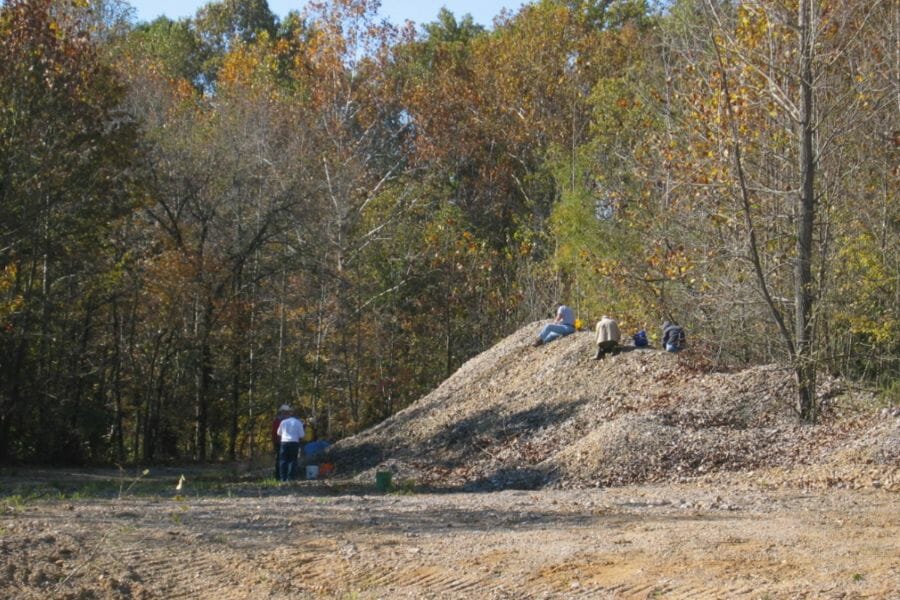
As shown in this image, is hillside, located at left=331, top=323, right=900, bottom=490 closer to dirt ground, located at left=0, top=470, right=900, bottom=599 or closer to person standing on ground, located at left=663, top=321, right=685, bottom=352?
person standing on ground, located at left=663, top=321, right=685, bottom=352

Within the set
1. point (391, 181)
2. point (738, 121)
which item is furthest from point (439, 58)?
point (738, 121)

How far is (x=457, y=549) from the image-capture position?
442 inches

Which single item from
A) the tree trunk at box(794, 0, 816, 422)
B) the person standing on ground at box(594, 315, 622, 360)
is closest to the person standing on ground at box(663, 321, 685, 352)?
the person standing on ground at box(594, 315, 622, 360)

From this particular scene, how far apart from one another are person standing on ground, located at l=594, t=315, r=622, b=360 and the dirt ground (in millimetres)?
9367

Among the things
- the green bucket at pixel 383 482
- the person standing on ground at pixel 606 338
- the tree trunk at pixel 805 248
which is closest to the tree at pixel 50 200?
the green bucket at pixel 383 482

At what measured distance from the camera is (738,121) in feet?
65.9

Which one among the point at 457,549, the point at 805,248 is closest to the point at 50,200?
the point at 805,248

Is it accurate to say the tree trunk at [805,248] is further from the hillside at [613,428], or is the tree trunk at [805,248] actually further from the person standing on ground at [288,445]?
the person standing on ground at [288,445]

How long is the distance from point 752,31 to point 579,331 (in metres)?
9.46

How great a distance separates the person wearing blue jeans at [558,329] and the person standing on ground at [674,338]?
3177 mm

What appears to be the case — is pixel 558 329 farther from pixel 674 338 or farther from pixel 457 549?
pixel 457 549

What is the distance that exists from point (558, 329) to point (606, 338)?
308cm

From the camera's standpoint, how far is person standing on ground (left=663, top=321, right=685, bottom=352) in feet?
79.9

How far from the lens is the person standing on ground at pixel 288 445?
68.8 feet
